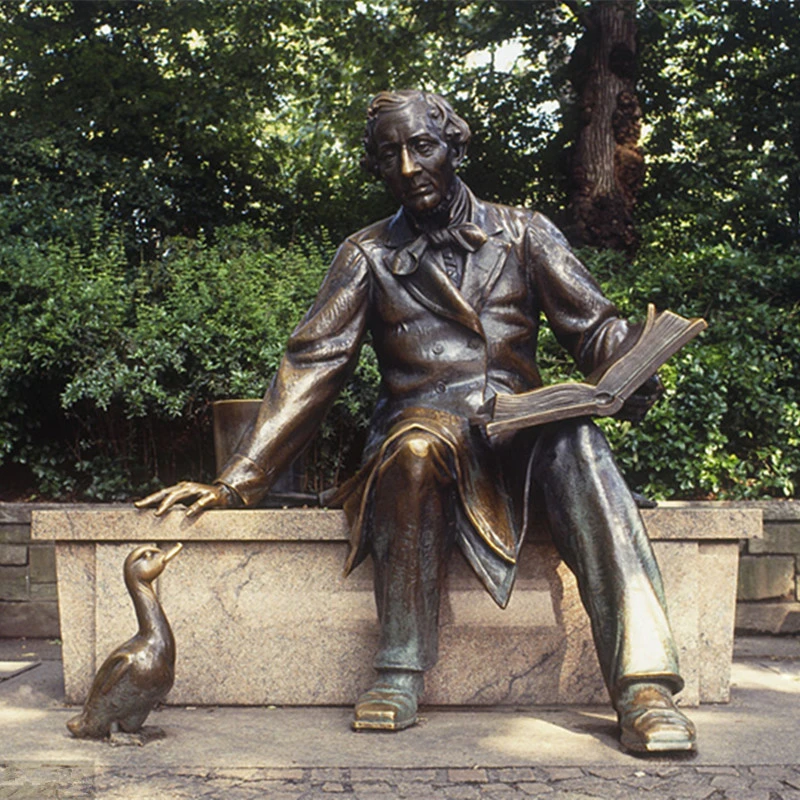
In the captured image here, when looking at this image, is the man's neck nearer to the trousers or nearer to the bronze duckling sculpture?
the trousers

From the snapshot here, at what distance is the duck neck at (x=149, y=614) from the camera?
377 centimetres

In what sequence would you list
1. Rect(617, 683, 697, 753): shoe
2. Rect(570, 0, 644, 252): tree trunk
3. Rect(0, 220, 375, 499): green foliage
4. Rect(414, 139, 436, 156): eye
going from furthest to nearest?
Rect(570, 0, 644, 252): tree trunk
Rect(0, 220, 375, 499): green foliage
Rect(414, 139, 436, 156): eye
Rect(617, 683, 697, 753): shoe

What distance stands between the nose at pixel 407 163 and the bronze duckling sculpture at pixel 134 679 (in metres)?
1.66

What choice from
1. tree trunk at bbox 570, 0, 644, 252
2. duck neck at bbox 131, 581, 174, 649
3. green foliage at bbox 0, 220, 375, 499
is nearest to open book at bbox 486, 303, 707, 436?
duck neck at bbox 131, 581, 174, 649

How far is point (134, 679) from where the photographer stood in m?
3.64

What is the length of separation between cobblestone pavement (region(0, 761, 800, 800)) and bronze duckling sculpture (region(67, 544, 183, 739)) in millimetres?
311

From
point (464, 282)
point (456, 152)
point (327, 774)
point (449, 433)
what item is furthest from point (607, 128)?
point (327, 774)

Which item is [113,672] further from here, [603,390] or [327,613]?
[603,390]

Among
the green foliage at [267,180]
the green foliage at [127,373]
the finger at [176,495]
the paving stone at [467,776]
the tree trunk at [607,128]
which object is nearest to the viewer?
the paving stone at [467,776]

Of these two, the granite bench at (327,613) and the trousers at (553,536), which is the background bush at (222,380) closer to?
the granite bench at (327,613)

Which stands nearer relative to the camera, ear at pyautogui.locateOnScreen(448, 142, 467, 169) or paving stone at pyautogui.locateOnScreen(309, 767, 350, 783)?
paving stone at pyautogui.locateOnScreen(309, 767, 350, 783)

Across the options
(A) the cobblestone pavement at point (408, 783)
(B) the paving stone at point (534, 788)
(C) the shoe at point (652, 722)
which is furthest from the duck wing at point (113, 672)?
(C) the shoe at point (652, 722)

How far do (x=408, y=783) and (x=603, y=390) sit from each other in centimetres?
141

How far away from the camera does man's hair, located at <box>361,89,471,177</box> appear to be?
14.1ft
